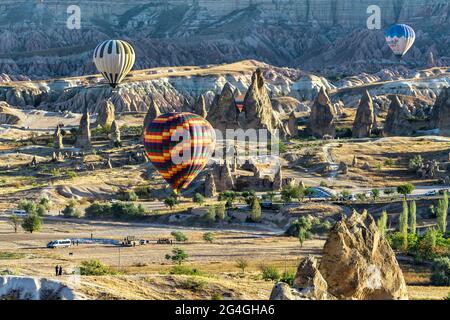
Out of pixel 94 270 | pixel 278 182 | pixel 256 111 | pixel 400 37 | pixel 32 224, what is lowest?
pixel 32 224

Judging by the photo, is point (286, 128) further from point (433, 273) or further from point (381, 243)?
point (381, 243)

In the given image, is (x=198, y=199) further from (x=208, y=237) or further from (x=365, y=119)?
(x=365, y=119)

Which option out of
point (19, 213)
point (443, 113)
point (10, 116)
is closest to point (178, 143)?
point (19, 213)

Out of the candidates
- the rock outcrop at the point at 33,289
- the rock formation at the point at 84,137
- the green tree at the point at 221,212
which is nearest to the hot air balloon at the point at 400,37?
the rock formation at the point at 84,137

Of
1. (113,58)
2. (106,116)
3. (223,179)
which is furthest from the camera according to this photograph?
(106,116)

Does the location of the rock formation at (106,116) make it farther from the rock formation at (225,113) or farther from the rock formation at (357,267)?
the rock formation at (357,267)
